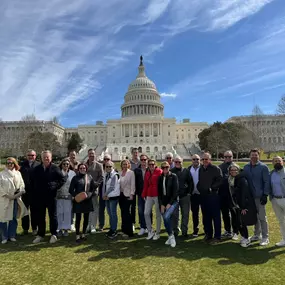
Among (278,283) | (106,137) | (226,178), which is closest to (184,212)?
(226,178)

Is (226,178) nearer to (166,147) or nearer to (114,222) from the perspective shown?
(114,222)

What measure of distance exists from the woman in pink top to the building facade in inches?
2034

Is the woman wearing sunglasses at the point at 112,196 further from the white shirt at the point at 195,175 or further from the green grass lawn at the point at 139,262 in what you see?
the white shirt at the point at 195,175

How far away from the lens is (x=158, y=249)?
265 inches

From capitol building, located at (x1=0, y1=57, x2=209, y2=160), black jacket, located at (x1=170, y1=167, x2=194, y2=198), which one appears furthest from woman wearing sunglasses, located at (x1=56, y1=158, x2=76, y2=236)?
capitol building, located at (x1=0, y1=57, x2=209, y2=160)

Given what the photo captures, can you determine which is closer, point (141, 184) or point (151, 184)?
point (151, 184)

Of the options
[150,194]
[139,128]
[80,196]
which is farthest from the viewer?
[139,128]

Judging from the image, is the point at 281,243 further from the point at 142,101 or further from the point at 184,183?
the point at 142,101

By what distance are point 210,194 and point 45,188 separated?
15.5 feet

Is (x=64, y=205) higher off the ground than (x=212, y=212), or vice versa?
(x=64, y=205)

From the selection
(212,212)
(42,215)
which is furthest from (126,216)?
(212,212)

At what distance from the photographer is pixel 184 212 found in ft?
26.3

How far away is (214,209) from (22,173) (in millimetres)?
6065

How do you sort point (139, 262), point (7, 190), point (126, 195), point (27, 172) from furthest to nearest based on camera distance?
point (27, 172) → point (126, 195) → point (7, 190) → point (139, 262)
